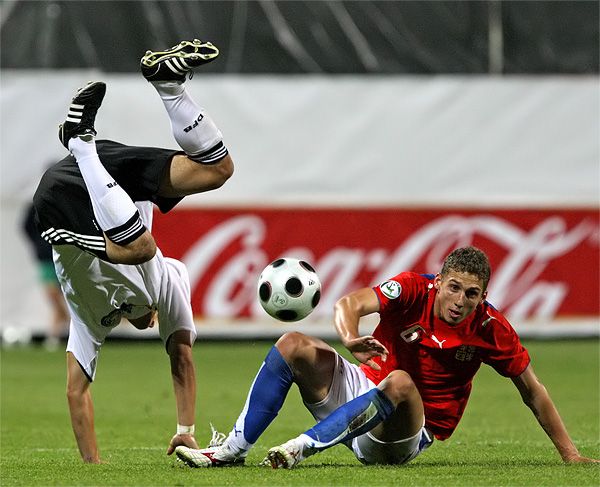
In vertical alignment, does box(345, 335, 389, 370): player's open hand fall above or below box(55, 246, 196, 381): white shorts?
above

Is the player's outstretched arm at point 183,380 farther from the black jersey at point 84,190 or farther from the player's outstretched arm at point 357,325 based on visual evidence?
the player's outstretched arm at point 357,325

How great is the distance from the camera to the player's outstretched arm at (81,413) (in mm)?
7918

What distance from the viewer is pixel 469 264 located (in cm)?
707

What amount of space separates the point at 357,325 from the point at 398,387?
1.53 ft

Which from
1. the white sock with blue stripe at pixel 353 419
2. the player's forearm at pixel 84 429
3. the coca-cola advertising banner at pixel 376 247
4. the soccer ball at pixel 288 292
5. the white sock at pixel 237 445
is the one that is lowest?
the coca-cola advertising banner at pixel 376 247

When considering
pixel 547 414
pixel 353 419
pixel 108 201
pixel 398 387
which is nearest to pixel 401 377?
pixel 398 387

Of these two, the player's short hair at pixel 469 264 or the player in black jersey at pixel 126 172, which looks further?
the player in black jersey at pixel 126 172

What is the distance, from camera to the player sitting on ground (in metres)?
7.70

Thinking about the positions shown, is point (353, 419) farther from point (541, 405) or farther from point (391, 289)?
point (541, 405)

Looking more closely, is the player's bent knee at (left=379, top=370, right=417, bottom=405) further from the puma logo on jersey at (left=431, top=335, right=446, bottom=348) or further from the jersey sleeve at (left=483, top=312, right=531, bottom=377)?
the jersey sleeve at (left=483, top=312, right=531, bottom=377)

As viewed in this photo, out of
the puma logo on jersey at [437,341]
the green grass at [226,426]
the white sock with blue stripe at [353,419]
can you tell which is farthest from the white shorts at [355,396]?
the puma logo on jersey at [437,341]

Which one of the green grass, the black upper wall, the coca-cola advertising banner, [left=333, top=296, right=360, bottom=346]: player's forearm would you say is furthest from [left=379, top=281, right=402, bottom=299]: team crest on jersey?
the black upper wall

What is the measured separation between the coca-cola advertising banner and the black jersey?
351 inches

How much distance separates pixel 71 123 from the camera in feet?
25.7
